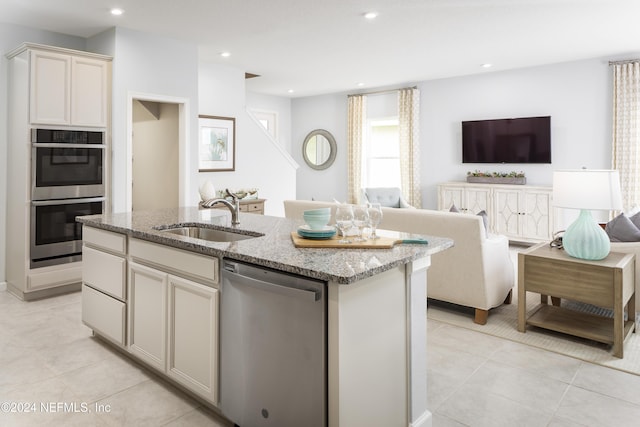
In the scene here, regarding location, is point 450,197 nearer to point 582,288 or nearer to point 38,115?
point 582,288

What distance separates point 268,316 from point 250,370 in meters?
0.28

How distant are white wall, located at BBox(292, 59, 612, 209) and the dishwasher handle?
19.0ft

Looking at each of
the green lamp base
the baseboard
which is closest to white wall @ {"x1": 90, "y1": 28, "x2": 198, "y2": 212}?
the baseboard

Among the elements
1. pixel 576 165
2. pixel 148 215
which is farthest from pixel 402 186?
pixel 148 215

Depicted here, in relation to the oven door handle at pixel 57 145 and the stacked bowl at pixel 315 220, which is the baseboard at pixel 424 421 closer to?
the stacked bowl at pixel 315 220

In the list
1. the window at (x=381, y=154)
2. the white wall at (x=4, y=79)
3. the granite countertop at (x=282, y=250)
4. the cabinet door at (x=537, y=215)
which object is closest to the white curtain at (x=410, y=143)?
the window at (x=381, y=154)

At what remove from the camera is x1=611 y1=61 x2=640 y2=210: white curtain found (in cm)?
557

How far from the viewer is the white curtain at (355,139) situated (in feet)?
27.3

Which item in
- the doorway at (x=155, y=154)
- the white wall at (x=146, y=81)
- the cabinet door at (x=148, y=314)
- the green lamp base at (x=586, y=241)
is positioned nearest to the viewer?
the cabinet door at (x=148, y=314)

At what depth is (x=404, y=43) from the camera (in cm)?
514

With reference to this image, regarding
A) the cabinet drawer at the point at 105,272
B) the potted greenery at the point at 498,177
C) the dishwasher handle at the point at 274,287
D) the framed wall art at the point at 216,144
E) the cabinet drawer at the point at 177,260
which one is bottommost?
the cabinet drawer at the point at 105,272

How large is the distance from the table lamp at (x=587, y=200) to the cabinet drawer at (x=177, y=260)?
7.90 ft

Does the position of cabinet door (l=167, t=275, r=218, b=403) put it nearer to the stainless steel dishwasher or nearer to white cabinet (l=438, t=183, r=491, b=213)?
Answer: the stainless steel dishwasher

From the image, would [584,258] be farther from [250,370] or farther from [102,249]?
[102,249]
